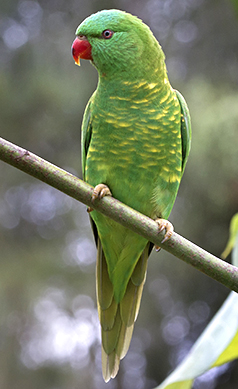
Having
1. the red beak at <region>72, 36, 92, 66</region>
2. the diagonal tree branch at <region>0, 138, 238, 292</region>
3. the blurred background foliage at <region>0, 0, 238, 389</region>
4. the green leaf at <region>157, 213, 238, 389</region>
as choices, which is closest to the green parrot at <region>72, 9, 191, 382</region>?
the red beak at <region>72, 36, 92, 66</region>

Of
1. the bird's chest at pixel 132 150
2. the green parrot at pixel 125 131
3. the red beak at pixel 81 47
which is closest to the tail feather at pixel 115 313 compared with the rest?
the green parrot at pixel 125 131

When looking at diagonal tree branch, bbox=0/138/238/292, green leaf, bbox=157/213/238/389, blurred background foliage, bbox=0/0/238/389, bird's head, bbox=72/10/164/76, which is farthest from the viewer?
blurred background foliage, bbox=0/0/238/389

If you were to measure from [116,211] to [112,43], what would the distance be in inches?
23.6

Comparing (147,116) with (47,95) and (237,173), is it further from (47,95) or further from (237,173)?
(47,95)

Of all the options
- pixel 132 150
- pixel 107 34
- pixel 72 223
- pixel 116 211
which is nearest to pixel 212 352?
pixel 116 211

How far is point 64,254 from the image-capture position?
9.97 feet

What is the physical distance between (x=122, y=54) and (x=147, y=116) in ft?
0.69

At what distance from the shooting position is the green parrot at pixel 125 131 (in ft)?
3.99

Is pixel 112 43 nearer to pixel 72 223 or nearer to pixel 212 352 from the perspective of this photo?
pixel 212 352

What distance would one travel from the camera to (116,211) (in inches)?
35.3

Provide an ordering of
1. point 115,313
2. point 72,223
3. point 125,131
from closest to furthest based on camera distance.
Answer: point 125,131 → point 115,313 → point 72,223

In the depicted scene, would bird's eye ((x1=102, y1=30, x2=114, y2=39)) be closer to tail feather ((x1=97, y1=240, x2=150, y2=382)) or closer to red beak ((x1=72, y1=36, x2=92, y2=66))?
red beak ((x1=72, y1=36, x2=92, y2=66))

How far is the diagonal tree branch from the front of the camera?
790mm

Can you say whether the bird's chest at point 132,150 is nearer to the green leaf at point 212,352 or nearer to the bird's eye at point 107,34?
the bird's eye at point 107,34
